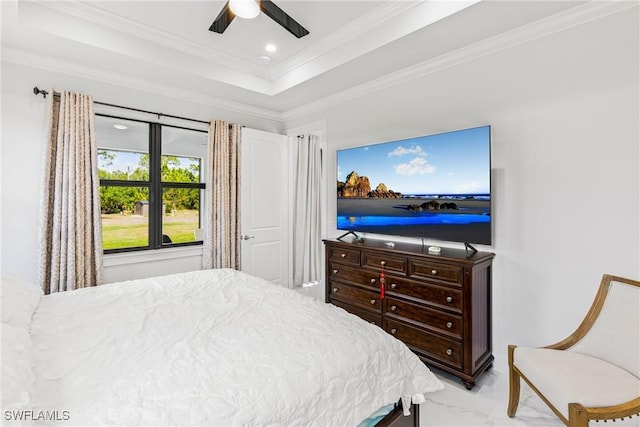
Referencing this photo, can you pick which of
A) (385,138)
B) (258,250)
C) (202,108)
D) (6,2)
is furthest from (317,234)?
(6,2)

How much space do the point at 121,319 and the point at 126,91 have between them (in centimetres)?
247

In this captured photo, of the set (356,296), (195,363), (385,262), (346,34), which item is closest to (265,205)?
(356,296)

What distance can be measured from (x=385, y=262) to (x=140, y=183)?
2.64 meters

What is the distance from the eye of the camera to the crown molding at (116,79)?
2609mm

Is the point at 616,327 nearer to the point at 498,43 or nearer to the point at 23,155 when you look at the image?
the point at 498,43

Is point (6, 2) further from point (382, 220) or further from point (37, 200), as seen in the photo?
point (382, 220)

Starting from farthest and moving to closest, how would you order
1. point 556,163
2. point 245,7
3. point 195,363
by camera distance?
point 556,163 < point 245,7 < point 195,363

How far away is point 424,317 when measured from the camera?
2.46 metres

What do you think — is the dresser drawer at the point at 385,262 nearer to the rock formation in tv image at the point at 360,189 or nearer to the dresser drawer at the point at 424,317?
A: the dresser drawer at the point at 424,317

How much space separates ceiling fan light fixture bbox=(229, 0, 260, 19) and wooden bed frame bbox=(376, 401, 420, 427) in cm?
226

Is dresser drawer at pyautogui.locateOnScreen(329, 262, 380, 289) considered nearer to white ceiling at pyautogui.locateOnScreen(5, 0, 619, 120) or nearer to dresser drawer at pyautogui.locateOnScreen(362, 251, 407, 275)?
dresser drawer at pyautogui.locateOnScreen(362, 251, 407, 275)

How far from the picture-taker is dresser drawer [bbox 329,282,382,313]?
9.20 ft

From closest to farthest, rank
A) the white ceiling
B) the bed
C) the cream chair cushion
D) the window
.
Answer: the bed, the cream chair cushion, the white ceiling, the window

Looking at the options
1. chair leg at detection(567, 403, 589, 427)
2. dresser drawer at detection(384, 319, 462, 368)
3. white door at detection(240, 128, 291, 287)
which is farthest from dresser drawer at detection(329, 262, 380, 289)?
chair leg at detection(567, 403, 589, 427)
